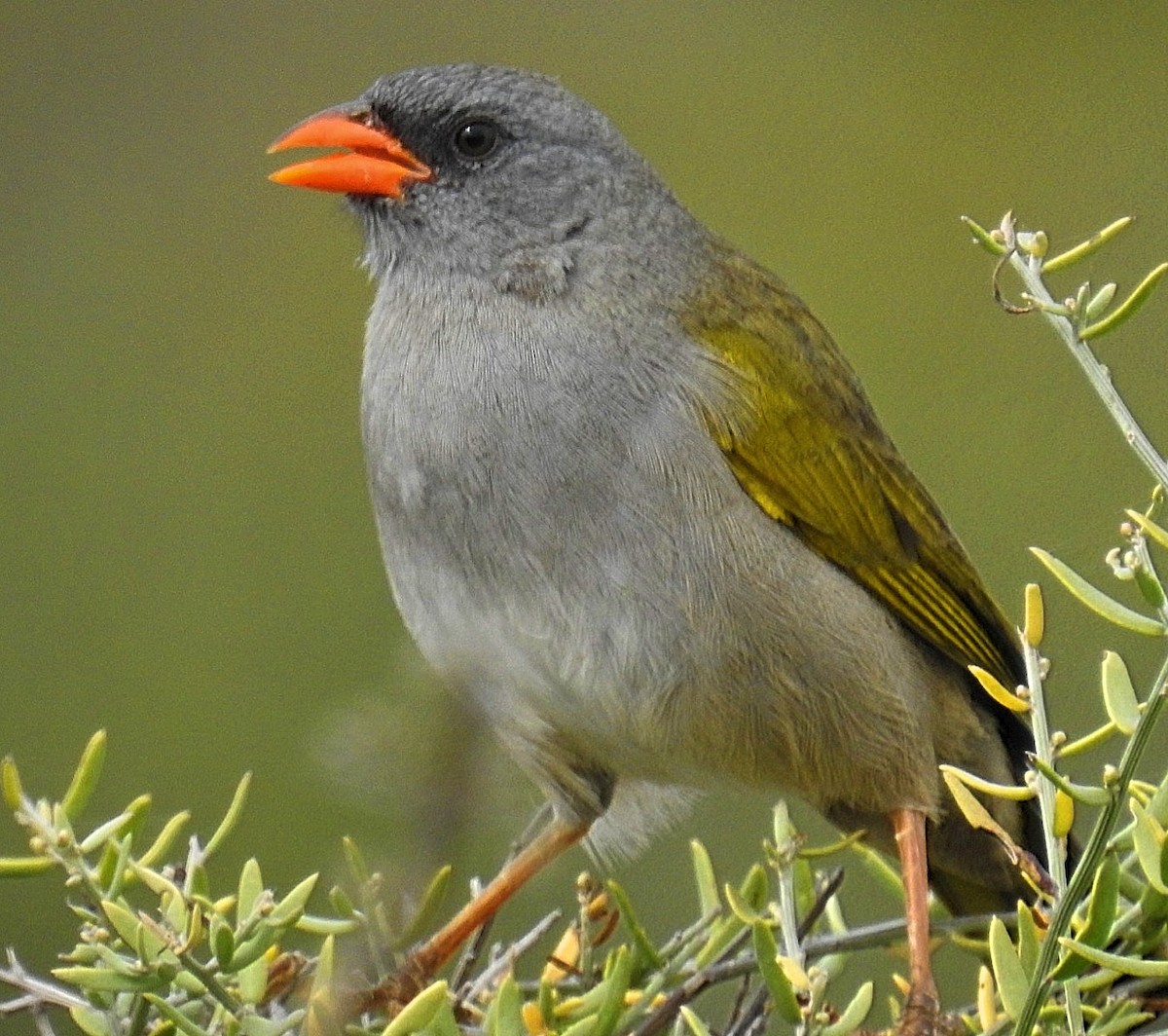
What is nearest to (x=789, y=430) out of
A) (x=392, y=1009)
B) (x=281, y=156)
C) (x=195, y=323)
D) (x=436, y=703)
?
(x=392, y=1009)

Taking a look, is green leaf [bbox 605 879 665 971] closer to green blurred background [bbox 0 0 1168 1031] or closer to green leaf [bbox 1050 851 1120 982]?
green leaf [bbox 1050 851 1120 982]

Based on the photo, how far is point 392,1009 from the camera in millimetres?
3100

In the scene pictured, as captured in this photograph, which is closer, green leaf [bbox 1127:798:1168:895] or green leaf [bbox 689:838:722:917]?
green leaf [bbox 1127:798:1168:895]

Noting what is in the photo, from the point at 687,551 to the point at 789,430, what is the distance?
1.53 feet

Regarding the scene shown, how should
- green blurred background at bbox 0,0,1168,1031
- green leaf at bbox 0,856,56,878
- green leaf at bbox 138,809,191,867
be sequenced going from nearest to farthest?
1. green leaf at bbox 0,856,56,878
2. green leaf at bbox 138,809,191,867
3. green blurred background at bbox 0,0,1168,1031

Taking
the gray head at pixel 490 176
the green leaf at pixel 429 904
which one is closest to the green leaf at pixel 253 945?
the green leaf at pixel 429 904

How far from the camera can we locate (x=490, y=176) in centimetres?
401

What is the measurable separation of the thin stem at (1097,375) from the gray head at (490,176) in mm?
1693

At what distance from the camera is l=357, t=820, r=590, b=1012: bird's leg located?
3717 mm

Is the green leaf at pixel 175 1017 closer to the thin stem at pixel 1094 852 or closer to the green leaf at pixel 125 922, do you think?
the green leaf at pixel 125 922

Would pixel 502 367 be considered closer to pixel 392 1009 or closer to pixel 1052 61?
pixel 392 1009

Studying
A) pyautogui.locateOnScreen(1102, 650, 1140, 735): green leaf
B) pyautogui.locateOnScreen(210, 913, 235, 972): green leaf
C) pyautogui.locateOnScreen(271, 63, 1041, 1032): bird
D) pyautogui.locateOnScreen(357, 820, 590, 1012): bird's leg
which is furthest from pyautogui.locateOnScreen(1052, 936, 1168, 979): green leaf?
pyautogui.locateOnScreen(357, 820, 590, 1012): bird's leg

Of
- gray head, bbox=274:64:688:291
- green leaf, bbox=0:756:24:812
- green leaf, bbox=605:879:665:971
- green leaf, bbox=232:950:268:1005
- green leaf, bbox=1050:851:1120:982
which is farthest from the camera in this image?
gray head, bbox=274:64:688:291

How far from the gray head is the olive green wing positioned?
0.27m
